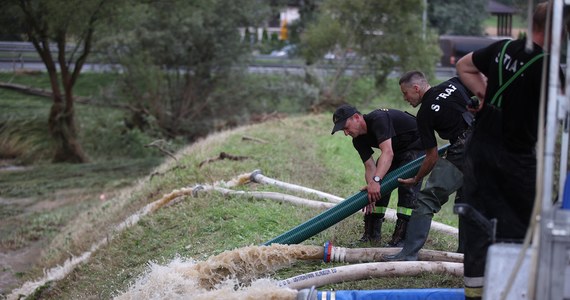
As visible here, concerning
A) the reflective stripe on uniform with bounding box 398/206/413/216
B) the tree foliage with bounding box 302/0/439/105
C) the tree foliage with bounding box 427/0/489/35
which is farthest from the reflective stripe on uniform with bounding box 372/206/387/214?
the tree foliage with bounding box 427/0/489/35

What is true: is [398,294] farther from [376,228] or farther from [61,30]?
[61,30]

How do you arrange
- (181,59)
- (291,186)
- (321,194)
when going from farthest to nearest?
(181,59) < (291,186) < (321,194)

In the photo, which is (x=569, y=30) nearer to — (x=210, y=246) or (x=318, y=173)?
(x=210, y=246)

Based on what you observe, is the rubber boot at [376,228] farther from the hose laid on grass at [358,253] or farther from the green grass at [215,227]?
the hose laid on grass at [358,253]

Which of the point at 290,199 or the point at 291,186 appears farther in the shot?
the point at 291,186

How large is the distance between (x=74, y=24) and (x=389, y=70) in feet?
39.7

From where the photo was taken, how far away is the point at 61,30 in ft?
73.8

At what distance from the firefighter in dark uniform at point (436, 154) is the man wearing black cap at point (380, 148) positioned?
1.19 feet

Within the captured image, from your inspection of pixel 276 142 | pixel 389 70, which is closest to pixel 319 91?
pixel 389 70

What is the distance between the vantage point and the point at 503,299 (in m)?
3.79

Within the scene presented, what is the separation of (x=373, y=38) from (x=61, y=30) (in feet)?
37.8

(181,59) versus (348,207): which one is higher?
(181,59)

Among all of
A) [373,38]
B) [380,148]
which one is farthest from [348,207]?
[373,38]

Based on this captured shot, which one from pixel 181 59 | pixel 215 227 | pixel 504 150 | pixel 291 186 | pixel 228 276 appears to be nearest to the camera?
pixel 504 150
